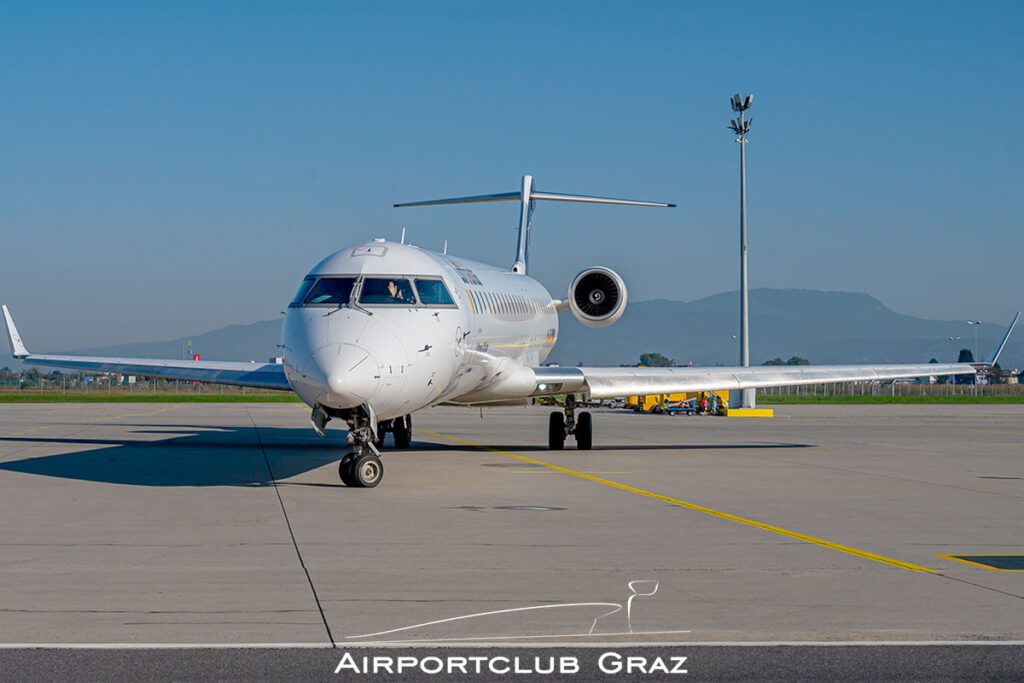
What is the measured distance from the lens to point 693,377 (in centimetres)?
2447

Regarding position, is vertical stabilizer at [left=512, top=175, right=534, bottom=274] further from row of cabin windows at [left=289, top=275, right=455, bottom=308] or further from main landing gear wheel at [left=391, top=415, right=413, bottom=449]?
row of cabin windows at [left=289, top=275, right=455, bottom=308]

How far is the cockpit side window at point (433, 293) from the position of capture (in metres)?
17.2

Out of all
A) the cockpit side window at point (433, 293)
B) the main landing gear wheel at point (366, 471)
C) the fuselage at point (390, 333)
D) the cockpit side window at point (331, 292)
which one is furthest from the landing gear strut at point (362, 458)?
the cockpit side window at point (433, 293)

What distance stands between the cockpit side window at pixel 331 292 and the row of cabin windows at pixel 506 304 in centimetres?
423

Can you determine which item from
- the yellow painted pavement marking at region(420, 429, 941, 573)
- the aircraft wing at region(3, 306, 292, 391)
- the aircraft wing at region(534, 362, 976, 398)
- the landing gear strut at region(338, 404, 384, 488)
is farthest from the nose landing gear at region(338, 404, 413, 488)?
the aircraft wing at region(534, 362, 976, 398)

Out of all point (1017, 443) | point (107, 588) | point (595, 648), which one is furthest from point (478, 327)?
point (1017, 443)

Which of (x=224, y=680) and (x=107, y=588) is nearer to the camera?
(x=224, y=680)

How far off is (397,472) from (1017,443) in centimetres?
1785

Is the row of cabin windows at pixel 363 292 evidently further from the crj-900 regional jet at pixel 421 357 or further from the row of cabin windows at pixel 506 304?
the row of cabin windows at pixel 506 304

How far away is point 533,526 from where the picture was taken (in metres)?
12.0

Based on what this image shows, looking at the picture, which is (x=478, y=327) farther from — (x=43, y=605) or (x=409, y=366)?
(x=43, y=605)

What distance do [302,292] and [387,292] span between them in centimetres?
122
